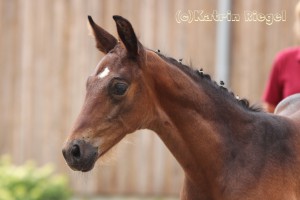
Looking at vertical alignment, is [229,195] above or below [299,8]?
below

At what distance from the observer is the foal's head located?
4824 millimetres

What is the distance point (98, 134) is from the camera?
4879 millimetres

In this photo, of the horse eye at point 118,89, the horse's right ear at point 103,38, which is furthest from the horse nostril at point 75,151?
the horse's right ear at point 103,38

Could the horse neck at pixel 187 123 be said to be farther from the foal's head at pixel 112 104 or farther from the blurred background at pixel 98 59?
the blurred background at pixel 98 59

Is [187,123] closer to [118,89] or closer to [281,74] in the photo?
[118,89]

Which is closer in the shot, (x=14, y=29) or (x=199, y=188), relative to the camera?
(x=199, y=188)

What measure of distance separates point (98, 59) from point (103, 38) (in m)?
5.69

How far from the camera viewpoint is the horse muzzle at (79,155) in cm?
479

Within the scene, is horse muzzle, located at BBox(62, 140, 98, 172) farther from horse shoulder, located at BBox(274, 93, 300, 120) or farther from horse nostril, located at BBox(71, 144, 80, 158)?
horse shoulder, located at BBox(274, 93, 300, 120)

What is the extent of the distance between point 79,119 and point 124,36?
476mm

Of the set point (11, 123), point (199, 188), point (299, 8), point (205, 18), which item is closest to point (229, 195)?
point (199, 188)

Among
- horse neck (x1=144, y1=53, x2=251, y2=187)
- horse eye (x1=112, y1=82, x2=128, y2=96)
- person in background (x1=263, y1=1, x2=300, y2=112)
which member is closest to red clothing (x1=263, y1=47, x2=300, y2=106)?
person in background (x1=263, y1=1, x2=300, y2=112)

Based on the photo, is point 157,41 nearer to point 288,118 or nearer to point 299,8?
point 299,8

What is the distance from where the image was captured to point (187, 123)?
16.7 feet
